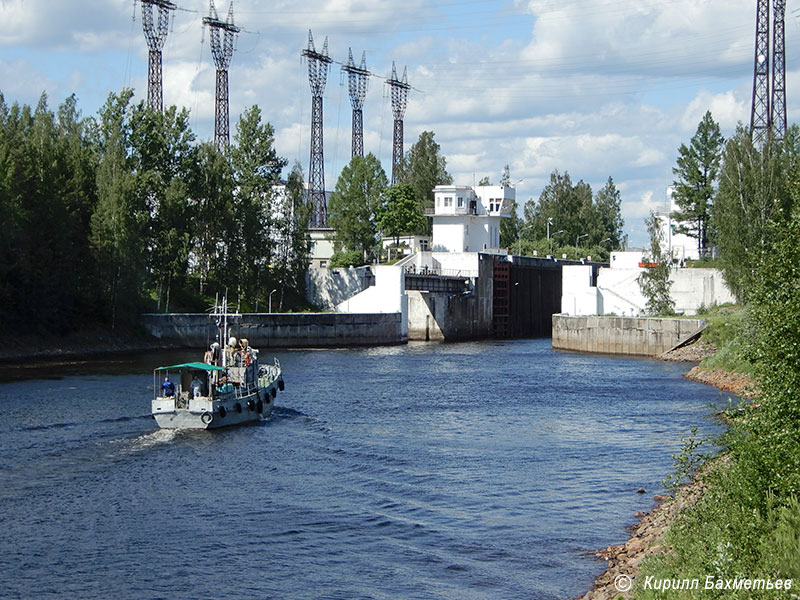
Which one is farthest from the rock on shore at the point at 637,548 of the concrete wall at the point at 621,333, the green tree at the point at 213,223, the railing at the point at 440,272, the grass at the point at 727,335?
the railing at the point at 440,272

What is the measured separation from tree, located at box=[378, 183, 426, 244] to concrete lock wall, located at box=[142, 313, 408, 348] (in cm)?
2272

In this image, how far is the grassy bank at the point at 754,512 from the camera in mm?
16125

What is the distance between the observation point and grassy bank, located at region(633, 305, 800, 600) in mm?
16125

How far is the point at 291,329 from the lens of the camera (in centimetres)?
8681

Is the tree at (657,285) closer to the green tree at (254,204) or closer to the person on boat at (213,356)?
the green tree at (254,204)

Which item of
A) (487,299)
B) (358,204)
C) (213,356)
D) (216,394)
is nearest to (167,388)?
(216,394)

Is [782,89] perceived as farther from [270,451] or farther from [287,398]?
[270,451]

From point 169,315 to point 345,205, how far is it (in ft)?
125

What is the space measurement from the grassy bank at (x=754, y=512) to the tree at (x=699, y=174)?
82566 mm

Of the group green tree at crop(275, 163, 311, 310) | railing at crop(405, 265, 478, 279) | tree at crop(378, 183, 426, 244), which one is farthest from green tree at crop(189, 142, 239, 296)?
tree at crop(378, 183, 426, 244)

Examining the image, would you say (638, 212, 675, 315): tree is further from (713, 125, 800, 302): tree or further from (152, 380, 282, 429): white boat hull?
(152, 380, 282, 429): white boat hull

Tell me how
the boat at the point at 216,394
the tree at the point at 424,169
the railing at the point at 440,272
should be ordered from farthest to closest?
the tree at the point at 424,169 < the railing at the point at 440,272 < the boat at the point at 216,394

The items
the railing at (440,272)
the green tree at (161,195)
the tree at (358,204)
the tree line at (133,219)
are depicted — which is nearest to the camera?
the tree line at (133,219)

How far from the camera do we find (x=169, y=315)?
81.9m
